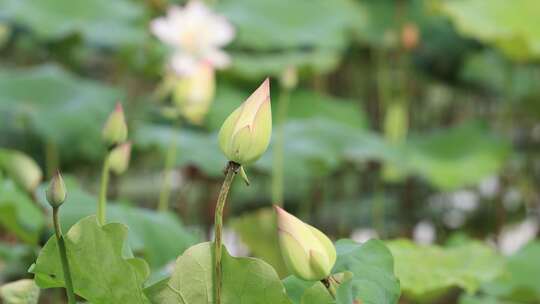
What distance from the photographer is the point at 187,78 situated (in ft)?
5.21

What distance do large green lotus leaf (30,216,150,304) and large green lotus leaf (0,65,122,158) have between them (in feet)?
4.87

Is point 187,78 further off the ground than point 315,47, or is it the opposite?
point 315,47

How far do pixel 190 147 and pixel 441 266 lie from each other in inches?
39.1

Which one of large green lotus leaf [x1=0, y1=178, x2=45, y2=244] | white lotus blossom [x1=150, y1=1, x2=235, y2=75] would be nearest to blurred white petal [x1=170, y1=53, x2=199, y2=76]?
white lotus blossom [x1=150, y1=1, x2=235, y2=75]

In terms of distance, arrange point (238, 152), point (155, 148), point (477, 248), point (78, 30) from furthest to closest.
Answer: point (78, 30) → point (155, 148) → point (477, 248) → point (238, 152)

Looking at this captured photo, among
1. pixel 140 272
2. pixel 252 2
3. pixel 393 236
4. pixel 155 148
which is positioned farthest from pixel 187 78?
pixel 252 2

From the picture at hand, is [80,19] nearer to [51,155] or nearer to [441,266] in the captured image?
[51,155]

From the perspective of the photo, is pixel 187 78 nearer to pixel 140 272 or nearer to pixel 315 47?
pixel 140 272

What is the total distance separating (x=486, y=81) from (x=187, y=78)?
6.07ft

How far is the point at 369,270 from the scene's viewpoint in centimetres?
68

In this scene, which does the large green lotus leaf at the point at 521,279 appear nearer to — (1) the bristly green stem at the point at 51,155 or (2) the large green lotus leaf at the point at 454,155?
(2) the large green lotus leaf at the point at 454,155

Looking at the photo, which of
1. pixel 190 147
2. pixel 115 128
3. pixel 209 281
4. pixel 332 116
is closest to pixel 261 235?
pixel 190 147

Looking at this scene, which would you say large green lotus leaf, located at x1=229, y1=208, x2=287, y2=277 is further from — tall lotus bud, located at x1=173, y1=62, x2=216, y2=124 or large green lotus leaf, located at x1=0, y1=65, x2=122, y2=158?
large green lotus leaf, located at x1=0, y1=65, x2=122, y2=158

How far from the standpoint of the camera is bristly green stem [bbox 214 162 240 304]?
1.91ft
